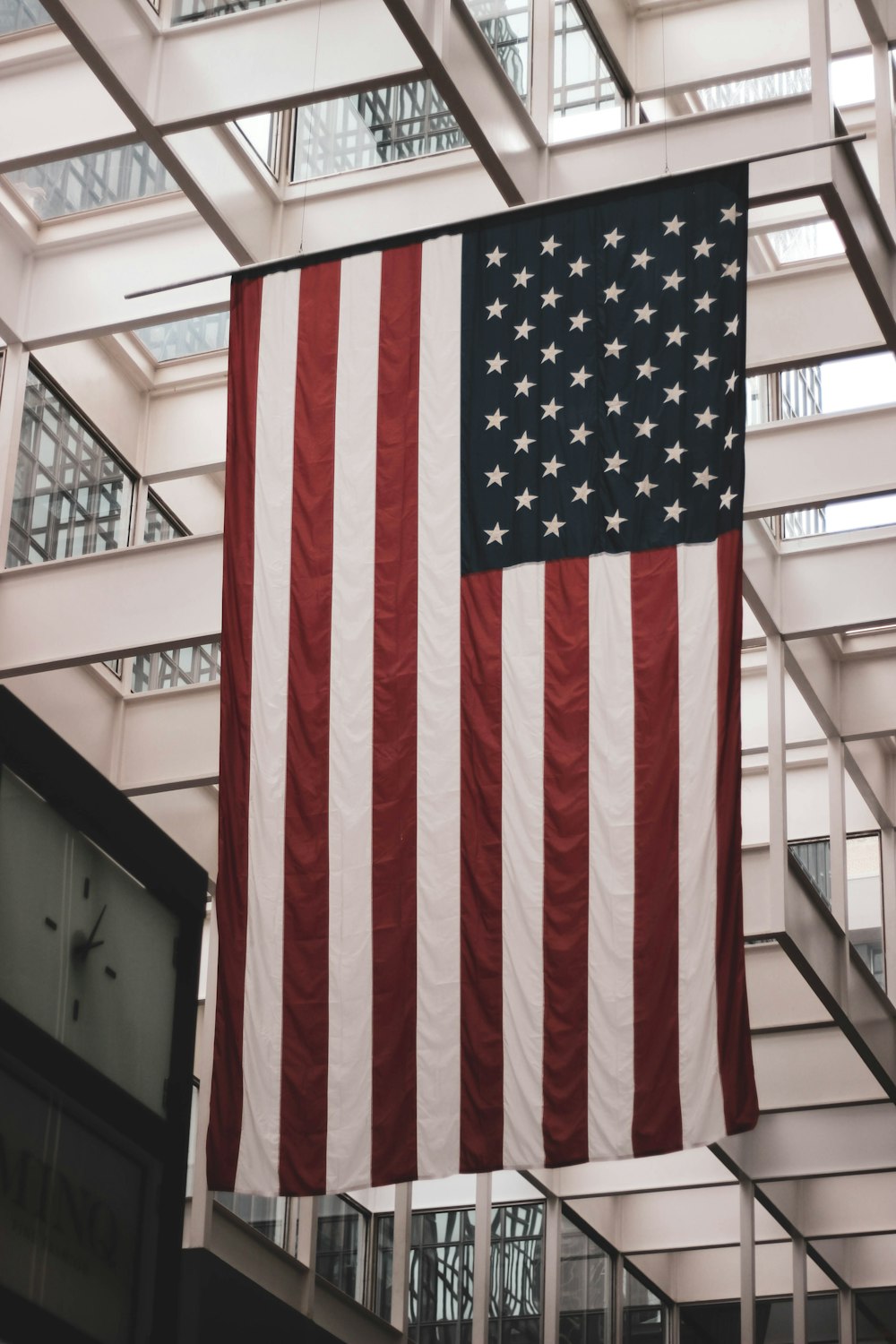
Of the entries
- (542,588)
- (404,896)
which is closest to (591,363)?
(542,588)

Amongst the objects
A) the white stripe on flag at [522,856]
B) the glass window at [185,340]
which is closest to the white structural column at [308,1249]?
the glass window at [185,340]

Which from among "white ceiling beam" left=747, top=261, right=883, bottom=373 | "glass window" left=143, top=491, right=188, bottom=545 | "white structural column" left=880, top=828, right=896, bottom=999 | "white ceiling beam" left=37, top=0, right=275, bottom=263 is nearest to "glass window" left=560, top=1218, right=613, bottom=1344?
"white structural column" left=880, top=828, right=896, bottom=999

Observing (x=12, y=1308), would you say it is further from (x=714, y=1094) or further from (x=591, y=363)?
(x=591, y=363)

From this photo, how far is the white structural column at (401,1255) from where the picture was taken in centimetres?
2367

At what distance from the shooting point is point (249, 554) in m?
13.2

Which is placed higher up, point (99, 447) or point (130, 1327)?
point (99, 447)

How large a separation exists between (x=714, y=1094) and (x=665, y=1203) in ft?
59.8

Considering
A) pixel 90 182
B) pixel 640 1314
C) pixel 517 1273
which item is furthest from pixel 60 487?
pixel 640 1314

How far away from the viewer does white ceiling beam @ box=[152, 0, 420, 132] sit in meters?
14.0

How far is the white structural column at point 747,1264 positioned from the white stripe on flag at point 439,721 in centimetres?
1357

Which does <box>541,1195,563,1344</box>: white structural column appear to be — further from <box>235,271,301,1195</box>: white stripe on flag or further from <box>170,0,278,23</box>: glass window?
<box>170,0,278,23</box>: glass window

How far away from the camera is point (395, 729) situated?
12367mm

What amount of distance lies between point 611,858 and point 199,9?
6.96 m

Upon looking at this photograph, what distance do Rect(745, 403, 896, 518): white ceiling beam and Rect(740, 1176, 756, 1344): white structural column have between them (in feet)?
32.5
